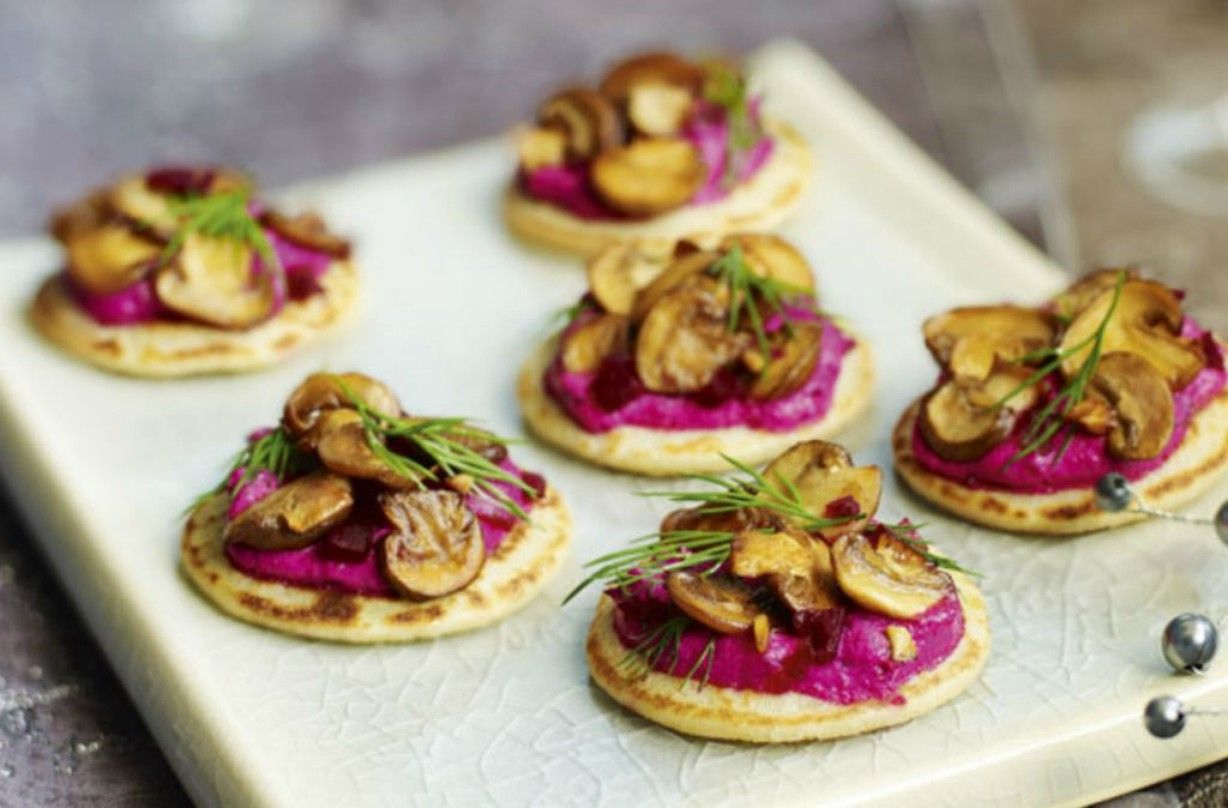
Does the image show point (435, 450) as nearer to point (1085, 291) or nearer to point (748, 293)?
point (748, 293)

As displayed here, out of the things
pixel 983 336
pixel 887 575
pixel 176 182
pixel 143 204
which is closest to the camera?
pixel 887 575

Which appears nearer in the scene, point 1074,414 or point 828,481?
point 828,481

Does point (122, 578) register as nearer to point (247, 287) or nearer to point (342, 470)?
point (342, 470)

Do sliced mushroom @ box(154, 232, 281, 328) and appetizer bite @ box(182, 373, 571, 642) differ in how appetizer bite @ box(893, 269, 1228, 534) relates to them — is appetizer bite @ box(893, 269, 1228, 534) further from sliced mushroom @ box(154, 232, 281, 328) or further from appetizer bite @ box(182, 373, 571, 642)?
sliced mushroom @ box(154, 232, 281, 328)

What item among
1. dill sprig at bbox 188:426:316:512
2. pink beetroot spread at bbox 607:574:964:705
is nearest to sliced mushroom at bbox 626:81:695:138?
dill sprig at bbox 188:426:316:512

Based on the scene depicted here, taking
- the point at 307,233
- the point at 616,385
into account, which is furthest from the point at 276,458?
the point at 307,233

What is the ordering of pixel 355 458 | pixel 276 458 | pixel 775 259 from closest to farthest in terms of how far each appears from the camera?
pixel 355 458 < pixel 276 458 < pixel 775 259

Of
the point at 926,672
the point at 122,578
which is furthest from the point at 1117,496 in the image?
the point at 122,578
